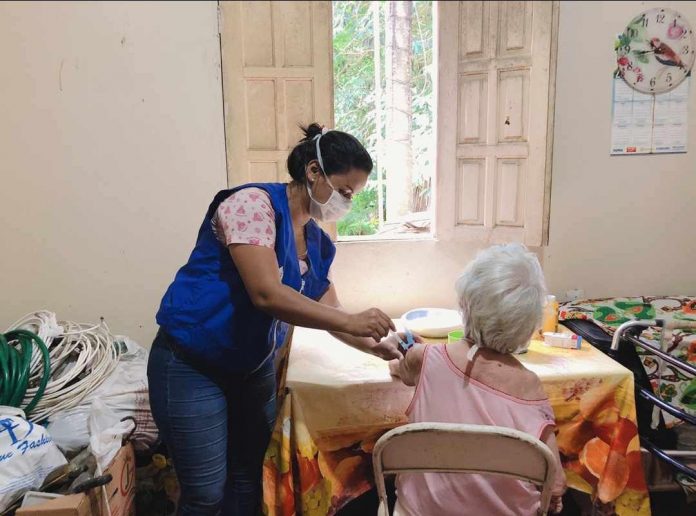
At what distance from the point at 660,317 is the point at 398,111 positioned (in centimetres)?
271

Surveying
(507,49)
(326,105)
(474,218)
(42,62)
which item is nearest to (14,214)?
(42,62)

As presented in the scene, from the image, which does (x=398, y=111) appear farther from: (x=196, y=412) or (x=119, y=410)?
(x=196, y=412)

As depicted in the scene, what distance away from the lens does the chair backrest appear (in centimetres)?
96

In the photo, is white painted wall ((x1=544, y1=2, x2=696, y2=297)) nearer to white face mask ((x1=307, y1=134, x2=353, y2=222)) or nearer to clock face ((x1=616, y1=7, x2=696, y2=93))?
clock face ((x1=616, y1=7, x2=696, y2=93))

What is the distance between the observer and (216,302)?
121cm

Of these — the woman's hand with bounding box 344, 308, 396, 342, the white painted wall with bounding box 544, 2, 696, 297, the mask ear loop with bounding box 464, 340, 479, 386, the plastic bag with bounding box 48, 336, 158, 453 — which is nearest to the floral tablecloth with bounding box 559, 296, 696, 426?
the white painted wall with bounding box 544, 2, 696, 297

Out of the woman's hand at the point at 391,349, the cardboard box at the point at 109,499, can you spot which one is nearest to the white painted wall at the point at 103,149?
the cardboard box at the point at 109,499

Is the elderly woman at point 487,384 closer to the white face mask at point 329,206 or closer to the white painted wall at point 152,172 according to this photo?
the white face mask at point 329,206

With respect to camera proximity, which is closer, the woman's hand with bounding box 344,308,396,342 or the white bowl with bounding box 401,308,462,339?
the woman's hand with bounding box 344,308,396,342

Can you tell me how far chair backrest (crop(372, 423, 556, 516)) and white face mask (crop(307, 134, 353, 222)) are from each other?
0.63 metres

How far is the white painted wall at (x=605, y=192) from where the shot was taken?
2402 mm

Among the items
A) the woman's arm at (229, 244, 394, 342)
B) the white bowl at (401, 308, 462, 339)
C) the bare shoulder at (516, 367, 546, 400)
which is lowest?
the white bowl at (401, 308, 462, 339)

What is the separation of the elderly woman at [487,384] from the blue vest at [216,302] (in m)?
0.45

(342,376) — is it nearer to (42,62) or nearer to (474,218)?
(474,218)
